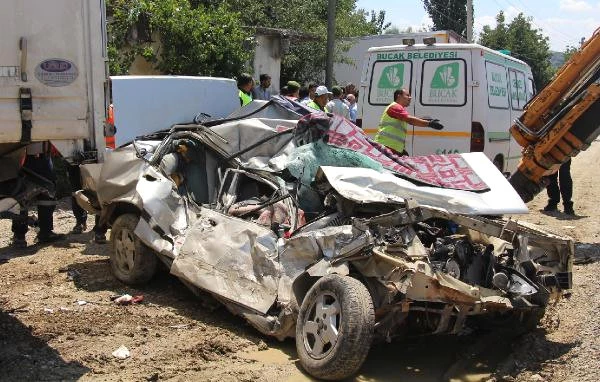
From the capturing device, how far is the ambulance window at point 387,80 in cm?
932

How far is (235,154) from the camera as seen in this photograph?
19.0 feet

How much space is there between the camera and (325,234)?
4.56 metres

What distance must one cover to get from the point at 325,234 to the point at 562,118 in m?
4.76

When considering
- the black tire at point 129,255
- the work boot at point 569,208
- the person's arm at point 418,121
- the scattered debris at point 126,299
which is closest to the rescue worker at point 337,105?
the person's arm at point 418,121

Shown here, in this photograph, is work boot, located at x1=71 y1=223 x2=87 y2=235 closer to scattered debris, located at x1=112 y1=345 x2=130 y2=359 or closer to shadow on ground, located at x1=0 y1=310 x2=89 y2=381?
shadow on ground, located at x1=0 y1=310 x2=89 y2=381

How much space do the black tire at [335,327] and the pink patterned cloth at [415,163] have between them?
1.27 metres

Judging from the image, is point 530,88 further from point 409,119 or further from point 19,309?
point 19,309

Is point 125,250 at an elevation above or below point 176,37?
below

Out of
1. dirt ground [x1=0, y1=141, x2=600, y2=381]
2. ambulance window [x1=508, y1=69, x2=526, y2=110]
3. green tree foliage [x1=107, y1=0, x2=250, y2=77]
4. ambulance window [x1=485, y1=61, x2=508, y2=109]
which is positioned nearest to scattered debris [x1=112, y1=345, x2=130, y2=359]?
dirt ground [x1=0, y1=141, x2=600, y2=381]

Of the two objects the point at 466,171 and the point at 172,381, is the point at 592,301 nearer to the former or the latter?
the point at 466,171

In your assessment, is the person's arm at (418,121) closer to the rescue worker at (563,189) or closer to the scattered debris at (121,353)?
the rescue worker at (563,189)

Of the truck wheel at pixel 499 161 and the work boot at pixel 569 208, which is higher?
the truck wheel at pixel 499 161

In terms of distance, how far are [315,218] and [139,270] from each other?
1874 millimetres

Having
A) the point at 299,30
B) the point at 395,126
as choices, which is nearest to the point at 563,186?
the point at 395,126
